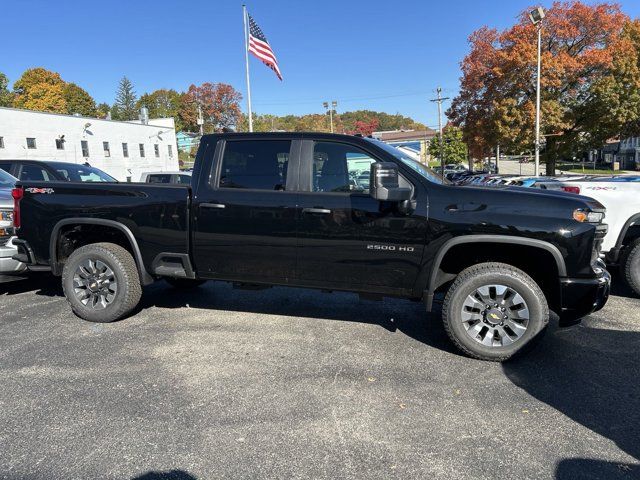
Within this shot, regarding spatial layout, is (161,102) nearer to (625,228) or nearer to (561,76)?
(561,76)

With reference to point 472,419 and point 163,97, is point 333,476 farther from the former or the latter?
point 163,97

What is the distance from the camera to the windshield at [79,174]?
30.8ft

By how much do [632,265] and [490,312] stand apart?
113 inches

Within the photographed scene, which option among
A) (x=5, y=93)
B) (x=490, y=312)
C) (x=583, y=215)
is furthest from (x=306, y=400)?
(x=5, y=93)

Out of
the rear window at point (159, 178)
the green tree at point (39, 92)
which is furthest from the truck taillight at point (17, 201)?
the green tree at point (39, 92)

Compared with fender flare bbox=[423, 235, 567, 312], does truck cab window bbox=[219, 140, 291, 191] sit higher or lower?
higher

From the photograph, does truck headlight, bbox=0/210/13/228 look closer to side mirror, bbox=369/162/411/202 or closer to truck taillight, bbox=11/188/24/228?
truck taillight, bbox=11/188/24/228

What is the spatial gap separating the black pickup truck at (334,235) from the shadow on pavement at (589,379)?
0.35m

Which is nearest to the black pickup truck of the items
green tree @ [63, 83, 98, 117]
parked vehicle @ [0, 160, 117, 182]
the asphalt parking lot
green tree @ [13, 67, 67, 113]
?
the asphalt parking lot

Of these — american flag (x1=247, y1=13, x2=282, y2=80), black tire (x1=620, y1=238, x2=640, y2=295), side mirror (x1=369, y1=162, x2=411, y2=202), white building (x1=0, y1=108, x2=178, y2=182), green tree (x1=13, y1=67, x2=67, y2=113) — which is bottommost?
black tire (x1=620, y1=238, x2=640, y2=295)

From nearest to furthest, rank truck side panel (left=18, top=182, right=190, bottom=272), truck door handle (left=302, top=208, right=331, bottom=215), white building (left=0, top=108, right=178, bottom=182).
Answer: truck door handle (left=302, top=208, right=331, bottom=215), truck side panel (left=18, top=182, right=190, bottom=272), white building (left=0, top=108, right=178, bottom=182)

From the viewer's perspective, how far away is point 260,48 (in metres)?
18.1

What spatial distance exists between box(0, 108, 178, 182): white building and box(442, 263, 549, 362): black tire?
100ft

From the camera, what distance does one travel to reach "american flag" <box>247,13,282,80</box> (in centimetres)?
1794
